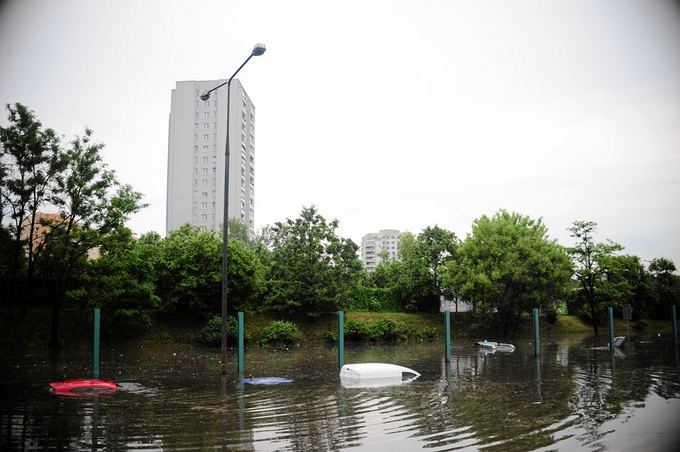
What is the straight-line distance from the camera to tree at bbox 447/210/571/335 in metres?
39.8

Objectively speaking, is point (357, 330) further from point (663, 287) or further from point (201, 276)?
point (663, 287)

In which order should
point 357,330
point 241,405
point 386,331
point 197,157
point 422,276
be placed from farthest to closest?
point 197,157, point 422,276, point 386,331, point 357,330, point 241,405

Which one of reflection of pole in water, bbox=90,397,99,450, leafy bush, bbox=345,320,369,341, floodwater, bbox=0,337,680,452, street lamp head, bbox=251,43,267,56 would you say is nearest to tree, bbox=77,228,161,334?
floodwater, bbox=0,337,680,452

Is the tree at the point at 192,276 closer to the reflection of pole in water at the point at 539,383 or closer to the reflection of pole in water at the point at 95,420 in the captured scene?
the reflection of pole in water at the point at 539,383

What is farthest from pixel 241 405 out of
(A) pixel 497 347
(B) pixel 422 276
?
(B) pixel 422 276

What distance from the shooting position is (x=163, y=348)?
31641mm

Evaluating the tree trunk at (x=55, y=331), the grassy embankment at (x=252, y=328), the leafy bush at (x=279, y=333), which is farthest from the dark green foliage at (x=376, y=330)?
the tree trunk at (x=55, y=331)

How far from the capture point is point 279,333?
3494 cm

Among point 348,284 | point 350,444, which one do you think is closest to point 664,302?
point 348,284

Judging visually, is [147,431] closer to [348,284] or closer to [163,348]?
[163,348]

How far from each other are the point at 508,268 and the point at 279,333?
1707 centimetres

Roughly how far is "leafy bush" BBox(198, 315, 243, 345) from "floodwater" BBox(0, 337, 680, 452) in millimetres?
14472

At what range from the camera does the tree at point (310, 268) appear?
38250 mm

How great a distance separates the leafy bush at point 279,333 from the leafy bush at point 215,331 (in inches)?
67.1
